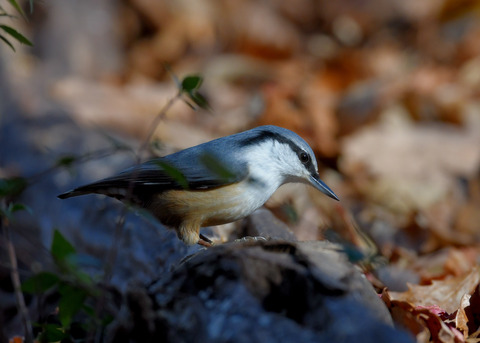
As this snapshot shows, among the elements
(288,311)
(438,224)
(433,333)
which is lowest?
(438,224)

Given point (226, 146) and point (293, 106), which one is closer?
point (226, 146)

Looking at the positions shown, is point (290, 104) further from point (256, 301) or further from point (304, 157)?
point (256, 301)

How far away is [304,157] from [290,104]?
3.60m

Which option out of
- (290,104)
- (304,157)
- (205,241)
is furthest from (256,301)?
(290,104)

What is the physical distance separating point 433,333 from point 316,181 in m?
1.07

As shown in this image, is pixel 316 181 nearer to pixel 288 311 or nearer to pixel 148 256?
pixel 148 256

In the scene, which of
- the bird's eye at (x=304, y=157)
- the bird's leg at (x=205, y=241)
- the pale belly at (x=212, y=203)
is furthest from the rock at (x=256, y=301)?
the bird's eye at (x=304, y=157)

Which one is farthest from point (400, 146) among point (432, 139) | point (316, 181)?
point (316, 181)

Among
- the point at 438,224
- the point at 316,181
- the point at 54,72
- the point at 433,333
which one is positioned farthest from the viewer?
the point at 54,72

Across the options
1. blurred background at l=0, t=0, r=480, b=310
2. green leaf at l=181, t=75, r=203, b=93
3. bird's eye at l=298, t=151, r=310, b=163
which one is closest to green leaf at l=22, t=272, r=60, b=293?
blurred background at l=0, t=0, r=480, b=310

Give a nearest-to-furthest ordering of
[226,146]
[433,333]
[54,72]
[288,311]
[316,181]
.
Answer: [288,311]
[433,333]
[226,146]
[316,181]
[54,72]

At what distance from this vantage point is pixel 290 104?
6715 millimetres

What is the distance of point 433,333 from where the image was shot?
2.38m

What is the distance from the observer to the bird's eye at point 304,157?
124 inches
